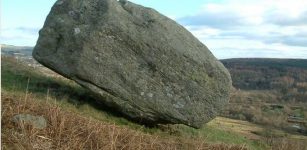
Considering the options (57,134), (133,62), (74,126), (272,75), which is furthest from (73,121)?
(272,75)

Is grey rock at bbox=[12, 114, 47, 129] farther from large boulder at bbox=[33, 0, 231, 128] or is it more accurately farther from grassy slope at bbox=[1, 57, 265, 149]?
large boulder at bbox=[33, 0, 231, 128]

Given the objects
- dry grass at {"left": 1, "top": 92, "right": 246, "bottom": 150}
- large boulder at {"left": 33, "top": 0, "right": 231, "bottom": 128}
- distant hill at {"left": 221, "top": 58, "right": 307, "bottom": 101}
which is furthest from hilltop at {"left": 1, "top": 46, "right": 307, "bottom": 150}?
distant hill at {"left": 221, "top": 58, "right": 307, "bottom": 101}

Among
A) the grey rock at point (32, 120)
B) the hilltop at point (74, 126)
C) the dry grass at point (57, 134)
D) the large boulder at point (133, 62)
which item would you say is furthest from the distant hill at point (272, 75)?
the grey rock at point (32, 120)

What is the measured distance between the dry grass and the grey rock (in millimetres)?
75

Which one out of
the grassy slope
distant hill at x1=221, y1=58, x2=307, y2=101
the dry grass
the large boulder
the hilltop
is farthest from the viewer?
distant hill at x1=221, y1=58, x2=307, y2=101

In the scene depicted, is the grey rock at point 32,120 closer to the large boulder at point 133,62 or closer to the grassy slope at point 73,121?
the grassy slope at point 73,121

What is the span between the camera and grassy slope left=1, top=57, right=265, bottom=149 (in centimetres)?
863

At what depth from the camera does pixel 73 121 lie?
9172 mm

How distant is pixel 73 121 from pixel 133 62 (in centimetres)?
615

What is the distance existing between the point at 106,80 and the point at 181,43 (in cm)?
248

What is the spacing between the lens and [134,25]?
1544 cm

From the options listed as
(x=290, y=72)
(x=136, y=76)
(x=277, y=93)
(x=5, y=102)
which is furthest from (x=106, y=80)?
(x=290, y=72)

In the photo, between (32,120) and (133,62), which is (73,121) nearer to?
(32,120)

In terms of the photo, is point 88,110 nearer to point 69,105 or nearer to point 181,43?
point 69,105
